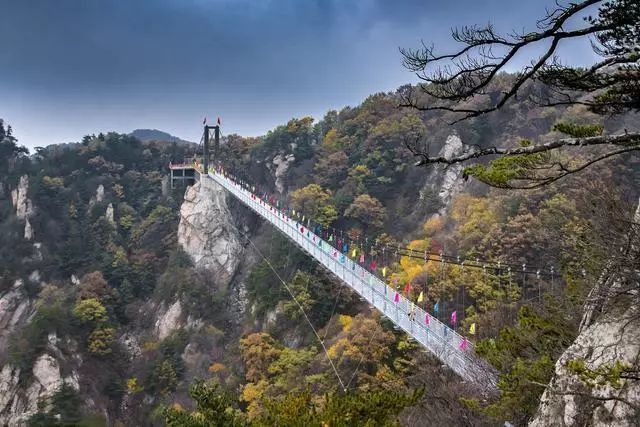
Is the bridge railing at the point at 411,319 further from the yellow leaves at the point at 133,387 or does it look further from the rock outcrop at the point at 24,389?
the rock outcrop at the point at 24,389

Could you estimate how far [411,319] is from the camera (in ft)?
39.6

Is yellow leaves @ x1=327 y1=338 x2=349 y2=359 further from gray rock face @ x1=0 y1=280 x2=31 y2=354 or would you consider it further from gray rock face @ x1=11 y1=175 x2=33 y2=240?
gray rock face @ x1=11 y1=175 x2=33 y2=240

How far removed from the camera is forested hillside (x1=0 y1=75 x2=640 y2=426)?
6.79m

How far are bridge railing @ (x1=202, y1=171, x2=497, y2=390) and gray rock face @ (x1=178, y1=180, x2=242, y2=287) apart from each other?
33.0 ft

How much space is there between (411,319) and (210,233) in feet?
66.5

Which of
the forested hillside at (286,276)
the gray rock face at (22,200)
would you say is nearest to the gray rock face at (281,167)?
the forested hillside at (286,276)

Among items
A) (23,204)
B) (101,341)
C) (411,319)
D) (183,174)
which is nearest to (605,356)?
(411,319)

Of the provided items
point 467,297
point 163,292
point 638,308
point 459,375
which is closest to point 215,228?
point 163,292

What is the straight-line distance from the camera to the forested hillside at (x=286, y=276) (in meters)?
6.79

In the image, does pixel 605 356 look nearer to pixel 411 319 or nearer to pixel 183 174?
pixel 411 319

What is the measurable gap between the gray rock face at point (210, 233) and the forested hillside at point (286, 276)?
6.1 inches

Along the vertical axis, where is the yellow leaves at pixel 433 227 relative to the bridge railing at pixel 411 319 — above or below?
above

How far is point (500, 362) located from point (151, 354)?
22.0 meters

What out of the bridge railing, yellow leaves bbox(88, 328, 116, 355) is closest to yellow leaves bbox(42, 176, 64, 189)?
yellow leaves bbox(88, 328, 116, 355)
